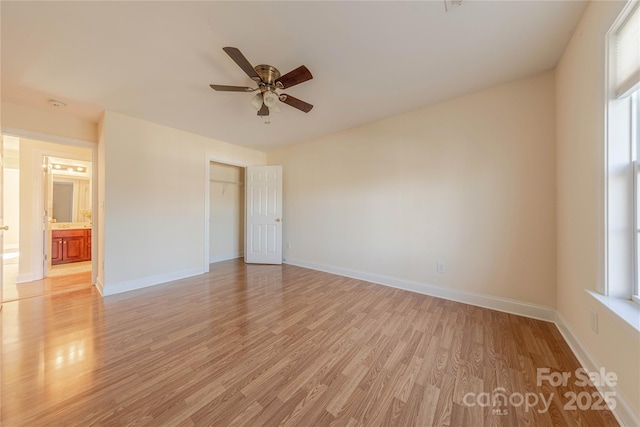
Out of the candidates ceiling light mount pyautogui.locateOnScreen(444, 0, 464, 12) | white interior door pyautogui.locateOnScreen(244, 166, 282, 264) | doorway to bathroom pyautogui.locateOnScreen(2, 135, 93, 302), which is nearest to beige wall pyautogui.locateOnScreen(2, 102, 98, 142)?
doorway to bathroom pyautogui.locateOnScreen(2, 135, 93, 302)

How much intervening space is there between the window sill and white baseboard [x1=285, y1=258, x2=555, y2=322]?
3.31ft

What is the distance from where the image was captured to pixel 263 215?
4613 millimetres

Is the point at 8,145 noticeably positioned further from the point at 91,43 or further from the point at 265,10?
the point at 265,10

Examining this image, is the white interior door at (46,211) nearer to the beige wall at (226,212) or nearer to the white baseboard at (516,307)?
the beige wall at (226,212)

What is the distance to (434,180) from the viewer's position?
9.32 ft

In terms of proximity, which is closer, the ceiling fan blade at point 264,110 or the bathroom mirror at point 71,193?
the ceiling fan blade at point 264,110

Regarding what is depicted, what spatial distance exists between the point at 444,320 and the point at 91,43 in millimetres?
4072

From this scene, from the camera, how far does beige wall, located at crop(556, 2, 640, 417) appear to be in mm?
1205

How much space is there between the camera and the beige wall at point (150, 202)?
2.94 m

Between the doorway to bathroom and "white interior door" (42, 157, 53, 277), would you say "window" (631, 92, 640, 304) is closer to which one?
the doorway to bathroom

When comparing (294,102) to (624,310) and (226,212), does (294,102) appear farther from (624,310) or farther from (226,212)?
(226,212)

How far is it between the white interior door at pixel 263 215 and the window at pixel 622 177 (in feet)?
13.6

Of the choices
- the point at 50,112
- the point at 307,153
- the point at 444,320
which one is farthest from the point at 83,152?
the point at 444,320

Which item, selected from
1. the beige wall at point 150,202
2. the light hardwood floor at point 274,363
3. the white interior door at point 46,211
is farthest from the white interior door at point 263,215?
the white interior door at point 46,211
